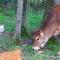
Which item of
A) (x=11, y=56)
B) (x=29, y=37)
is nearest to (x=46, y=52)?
(x=29, y=37)

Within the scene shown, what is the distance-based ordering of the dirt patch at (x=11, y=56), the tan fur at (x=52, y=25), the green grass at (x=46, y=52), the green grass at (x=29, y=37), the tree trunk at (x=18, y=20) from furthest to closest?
1. the tan fur at (x=52, y=25)
2. the tree trunk at (x=18, y=20)
3. the green grass at (x=29, y=37)
4. the green grass at (x=46, y=52)
5. the dirt patch at (x=11, y=56)

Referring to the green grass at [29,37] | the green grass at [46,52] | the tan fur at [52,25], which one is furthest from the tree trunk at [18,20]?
the tan fur at [52,25]

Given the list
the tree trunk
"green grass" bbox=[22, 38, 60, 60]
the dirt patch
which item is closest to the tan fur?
"green grass" bbox=[22, 38, 60, 60]

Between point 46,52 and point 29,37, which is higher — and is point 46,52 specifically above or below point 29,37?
below

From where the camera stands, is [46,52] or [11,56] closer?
[11,56]

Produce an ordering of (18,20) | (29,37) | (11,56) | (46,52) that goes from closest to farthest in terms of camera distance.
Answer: (11,56) < (46,52) < (18,20) < (29,37)

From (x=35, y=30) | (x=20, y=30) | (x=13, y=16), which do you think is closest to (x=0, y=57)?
(x=20, y=30)

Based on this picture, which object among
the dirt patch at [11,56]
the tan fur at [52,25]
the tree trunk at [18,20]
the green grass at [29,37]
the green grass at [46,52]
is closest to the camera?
the dirt patch at [11,56]

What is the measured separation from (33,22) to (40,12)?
75 cm

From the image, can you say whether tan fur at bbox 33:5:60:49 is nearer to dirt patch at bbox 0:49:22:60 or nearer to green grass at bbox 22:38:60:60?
green grass at bbox 22:38:60:60

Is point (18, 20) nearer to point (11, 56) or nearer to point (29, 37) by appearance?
point (29, 37)

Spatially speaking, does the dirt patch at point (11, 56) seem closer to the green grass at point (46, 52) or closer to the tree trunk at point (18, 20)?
the green grass at point (46, 52)

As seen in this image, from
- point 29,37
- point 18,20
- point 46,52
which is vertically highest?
point 18,20

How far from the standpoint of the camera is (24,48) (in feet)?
19.8
